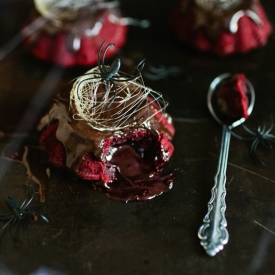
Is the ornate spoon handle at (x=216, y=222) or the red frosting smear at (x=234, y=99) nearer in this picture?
the ornate spoon handle at (x=216, y=222)

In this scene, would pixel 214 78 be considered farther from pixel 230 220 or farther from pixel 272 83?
pixel 230 220

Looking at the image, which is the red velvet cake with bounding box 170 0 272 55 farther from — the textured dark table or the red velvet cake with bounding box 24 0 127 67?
the red velvet cake with bounding box 24 0 127 67

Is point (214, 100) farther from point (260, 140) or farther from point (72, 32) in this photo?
point (72, 32)

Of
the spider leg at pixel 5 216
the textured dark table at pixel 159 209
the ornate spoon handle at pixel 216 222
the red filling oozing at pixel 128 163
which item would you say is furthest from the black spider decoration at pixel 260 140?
the spider leg at pixel 5 216

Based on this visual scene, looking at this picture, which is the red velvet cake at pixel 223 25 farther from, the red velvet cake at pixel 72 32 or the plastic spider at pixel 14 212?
the plastic spider at pixel 14 212

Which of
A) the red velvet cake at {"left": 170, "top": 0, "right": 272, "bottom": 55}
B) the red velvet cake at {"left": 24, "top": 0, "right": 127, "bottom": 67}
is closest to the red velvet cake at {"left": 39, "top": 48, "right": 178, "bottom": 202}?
the red velvet cake at {"left": 24, "top": 0, "right": 127, "bottom": 67}

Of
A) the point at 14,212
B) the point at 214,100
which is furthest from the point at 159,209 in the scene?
the point at 214,100
